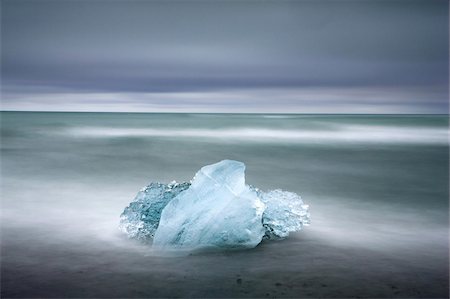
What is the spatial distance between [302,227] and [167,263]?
2032 millimetres

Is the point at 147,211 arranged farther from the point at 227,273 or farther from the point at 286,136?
the point at 286,136

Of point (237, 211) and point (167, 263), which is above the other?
point (237, 211)

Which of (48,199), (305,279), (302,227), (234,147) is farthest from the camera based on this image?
(234,147)

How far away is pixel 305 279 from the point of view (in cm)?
446

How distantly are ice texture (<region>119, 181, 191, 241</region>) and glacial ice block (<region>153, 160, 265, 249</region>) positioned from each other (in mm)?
330

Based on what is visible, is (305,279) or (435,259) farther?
(435,259)

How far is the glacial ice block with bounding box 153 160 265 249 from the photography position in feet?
17.0

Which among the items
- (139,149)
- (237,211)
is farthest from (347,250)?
(139,149)

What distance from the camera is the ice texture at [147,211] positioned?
5.52 m

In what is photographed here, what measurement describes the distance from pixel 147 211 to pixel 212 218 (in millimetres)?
885

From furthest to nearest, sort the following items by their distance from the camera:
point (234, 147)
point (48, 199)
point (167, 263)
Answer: point (234, 147) → point (48, 199) → point (167, 263)

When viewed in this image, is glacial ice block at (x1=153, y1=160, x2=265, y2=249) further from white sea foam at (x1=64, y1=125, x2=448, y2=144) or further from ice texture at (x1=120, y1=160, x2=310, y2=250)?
white sea foam at (x1=64, y1=125, x2=448, y2=144)

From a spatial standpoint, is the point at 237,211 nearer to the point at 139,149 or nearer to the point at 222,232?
the point at 222,232

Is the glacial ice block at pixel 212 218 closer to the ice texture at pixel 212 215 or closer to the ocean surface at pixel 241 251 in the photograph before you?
the ice texture at pixel 212 215
